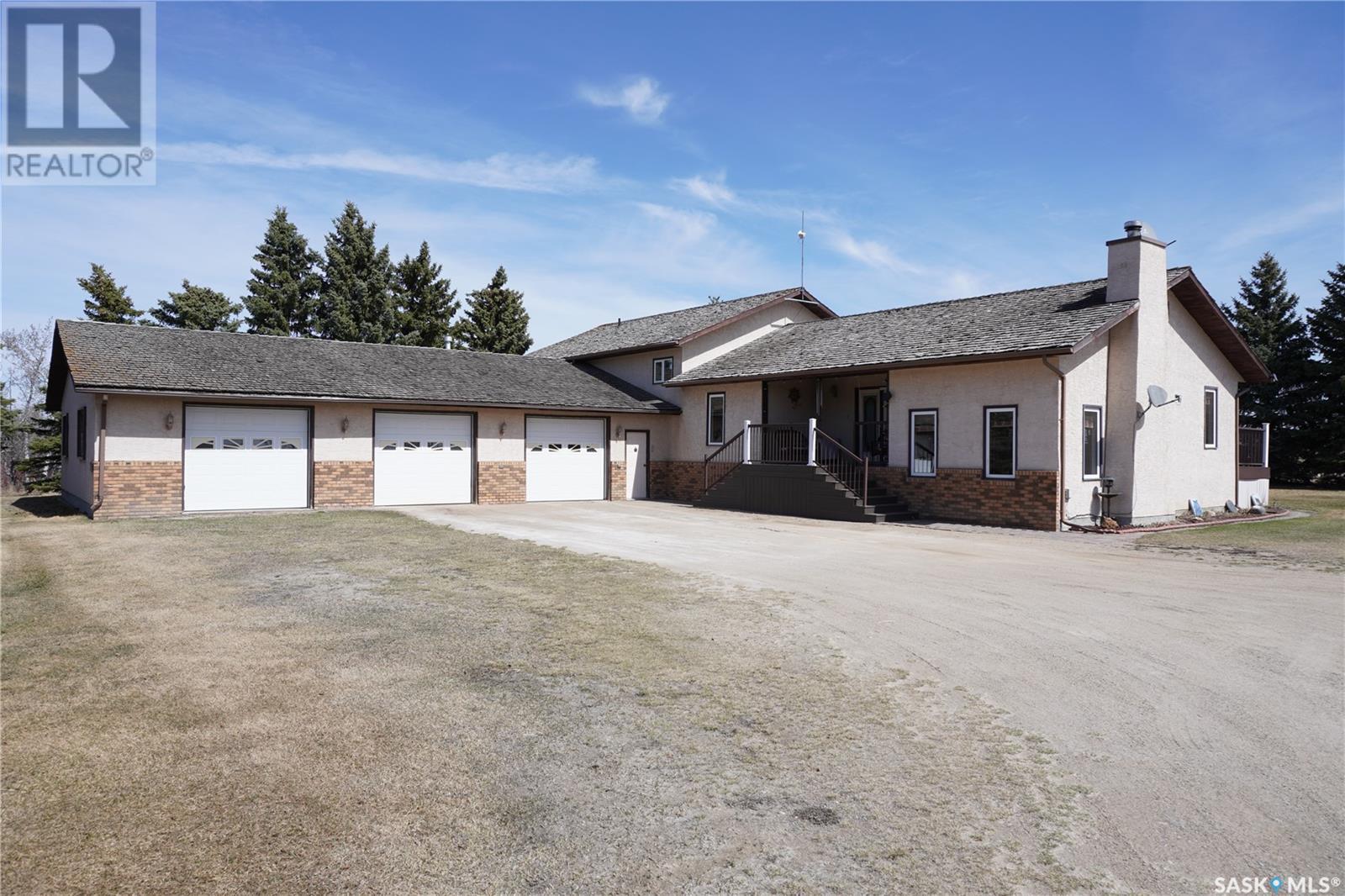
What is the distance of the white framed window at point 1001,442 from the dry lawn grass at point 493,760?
1103 cm

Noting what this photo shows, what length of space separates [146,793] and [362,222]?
41.3 m

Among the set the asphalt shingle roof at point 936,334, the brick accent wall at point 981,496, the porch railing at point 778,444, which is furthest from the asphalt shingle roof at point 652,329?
the brick accent wall at point 981,496

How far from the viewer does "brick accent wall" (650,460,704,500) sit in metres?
25.2

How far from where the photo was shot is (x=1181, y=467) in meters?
19.3

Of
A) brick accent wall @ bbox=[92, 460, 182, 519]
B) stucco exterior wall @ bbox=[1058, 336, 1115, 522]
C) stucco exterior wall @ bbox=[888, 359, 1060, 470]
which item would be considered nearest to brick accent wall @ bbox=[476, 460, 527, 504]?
brick accent wall @ bbox=[92, 460, 182, 519]

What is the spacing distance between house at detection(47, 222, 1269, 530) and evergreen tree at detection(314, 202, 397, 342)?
15.7 m

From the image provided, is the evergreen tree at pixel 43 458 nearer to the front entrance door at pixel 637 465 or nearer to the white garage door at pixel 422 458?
the white garage door at pixel 422 458

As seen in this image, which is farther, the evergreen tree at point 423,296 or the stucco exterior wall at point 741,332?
the evergreen tree at point 423,296

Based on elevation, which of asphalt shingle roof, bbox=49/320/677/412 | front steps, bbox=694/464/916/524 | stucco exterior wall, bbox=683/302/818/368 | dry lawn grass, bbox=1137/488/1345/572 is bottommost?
dry lawn grass, bbox=1137/488/1345/572

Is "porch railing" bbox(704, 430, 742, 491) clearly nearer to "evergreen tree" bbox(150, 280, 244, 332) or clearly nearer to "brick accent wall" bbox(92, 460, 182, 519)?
"brick accent wall" bbox(92, 460, 182, 519)

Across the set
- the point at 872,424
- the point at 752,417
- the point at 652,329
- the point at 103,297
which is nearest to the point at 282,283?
the point at 103,297

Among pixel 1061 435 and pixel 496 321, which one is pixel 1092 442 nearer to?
pixel 1061 435

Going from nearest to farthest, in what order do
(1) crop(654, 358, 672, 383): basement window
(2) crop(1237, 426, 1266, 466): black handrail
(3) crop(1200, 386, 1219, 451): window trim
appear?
(3) crop(1200, 386, 1219, 451): window trim, (2) crop(1237, 426, 1266, 466): black handrail, (1) crop(654, 358, 672, 383): basement window

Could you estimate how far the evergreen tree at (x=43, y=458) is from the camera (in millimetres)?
29312
